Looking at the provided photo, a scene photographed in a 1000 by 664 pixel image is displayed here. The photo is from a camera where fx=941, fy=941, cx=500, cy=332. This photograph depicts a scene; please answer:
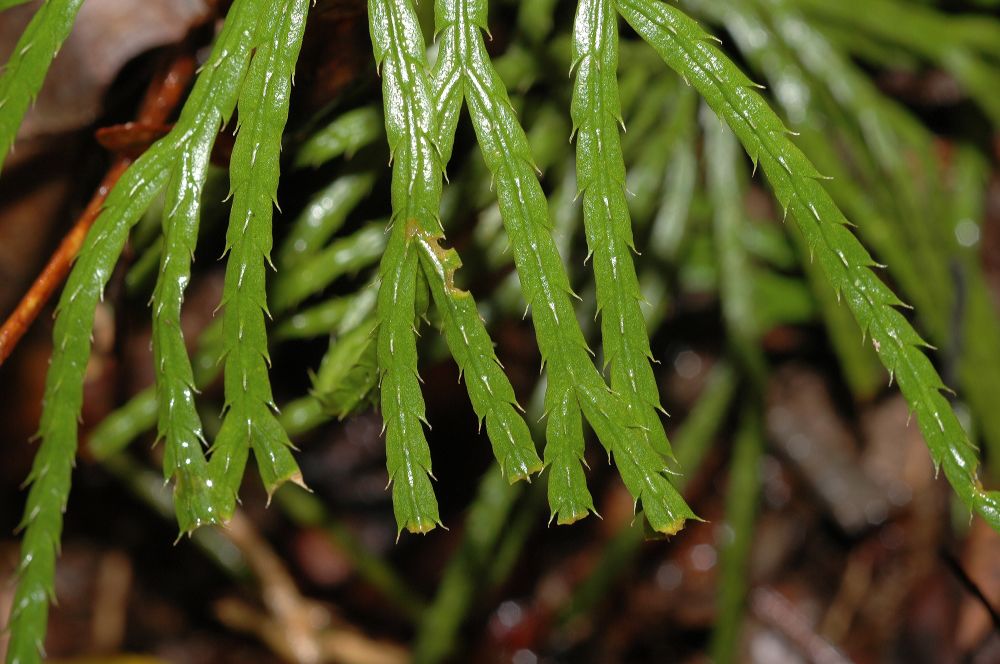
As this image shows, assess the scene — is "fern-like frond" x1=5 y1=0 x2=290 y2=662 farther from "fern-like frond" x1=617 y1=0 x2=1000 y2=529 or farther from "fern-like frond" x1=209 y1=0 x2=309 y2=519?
"fern-like frond" x1=617 y1=0 x2=1000 y2=529

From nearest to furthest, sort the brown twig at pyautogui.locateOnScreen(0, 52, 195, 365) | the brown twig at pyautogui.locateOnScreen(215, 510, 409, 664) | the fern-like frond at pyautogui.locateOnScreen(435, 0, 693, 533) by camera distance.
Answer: the fern-like frond at pyautogui.locateOnScreen(435, 0, 693, 533) < the brown twig at pyautogui.locateOnScreen(0, 52, 195, 365) < the brown twig at pyautogui.locateOnScreen(215, 510, 409, 664)

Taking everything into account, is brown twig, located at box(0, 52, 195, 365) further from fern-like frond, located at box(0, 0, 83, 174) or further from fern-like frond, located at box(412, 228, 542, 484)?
fern-like frond, located at box(412, 228, 542, 484)

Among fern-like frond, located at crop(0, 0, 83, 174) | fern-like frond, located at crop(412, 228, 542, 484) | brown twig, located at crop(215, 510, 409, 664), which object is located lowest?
brown twig, located at crop(215, 510, 409, 664)

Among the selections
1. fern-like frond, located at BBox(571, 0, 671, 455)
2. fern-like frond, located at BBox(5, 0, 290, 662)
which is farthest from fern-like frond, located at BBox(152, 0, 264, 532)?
fern-like frond, located at BBox(571, 0, 671, 455)

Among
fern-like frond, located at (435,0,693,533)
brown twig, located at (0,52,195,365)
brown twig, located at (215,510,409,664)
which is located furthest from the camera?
brown twig, located at (215,510,409,664)

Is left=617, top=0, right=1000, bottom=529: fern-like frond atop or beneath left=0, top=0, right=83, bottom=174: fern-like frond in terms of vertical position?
beneath

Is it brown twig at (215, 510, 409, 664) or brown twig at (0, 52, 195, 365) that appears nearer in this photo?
brown twig at (0, 52, 195, 365)

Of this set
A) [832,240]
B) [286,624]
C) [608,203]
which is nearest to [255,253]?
[608,203]

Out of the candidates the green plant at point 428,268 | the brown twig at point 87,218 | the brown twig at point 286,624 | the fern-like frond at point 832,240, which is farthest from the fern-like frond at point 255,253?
the brown twig at point 286,624
